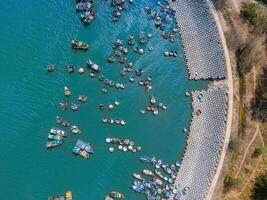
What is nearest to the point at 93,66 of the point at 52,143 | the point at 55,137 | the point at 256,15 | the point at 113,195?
the point at 55,137

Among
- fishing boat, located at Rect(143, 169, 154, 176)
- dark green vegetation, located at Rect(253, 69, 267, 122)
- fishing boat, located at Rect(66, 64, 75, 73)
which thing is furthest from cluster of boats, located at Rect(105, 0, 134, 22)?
dark green vegetation, located at Rect(253, 69, 267, 122)

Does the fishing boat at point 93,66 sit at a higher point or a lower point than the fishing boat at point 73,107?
higher

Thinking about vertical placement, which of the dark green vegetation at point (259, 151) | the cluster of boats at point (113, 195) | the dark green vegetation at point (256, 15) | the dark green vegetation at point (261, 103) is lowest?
the dark green vegetation at point (259, 151)

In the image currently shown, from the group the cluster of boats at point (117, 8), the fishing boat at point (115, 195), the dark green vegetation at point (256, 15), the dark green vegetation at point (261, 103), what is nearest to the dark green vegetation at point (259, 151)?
the dark green vegetation at point (261, 103)

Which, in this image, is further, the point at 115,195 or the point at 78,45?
the point at 78,45

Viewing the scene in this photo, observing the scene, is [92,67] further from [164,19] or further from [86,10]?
[164,19]

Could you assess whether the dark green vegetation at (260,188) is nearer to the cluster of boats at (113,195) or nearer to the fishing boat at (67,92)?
the cluster of boats at (113,195)

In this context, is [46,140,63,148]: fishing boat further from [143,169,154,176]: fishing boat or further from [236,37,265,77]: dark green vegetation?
[236,37,265,77]: dark green vegetation
